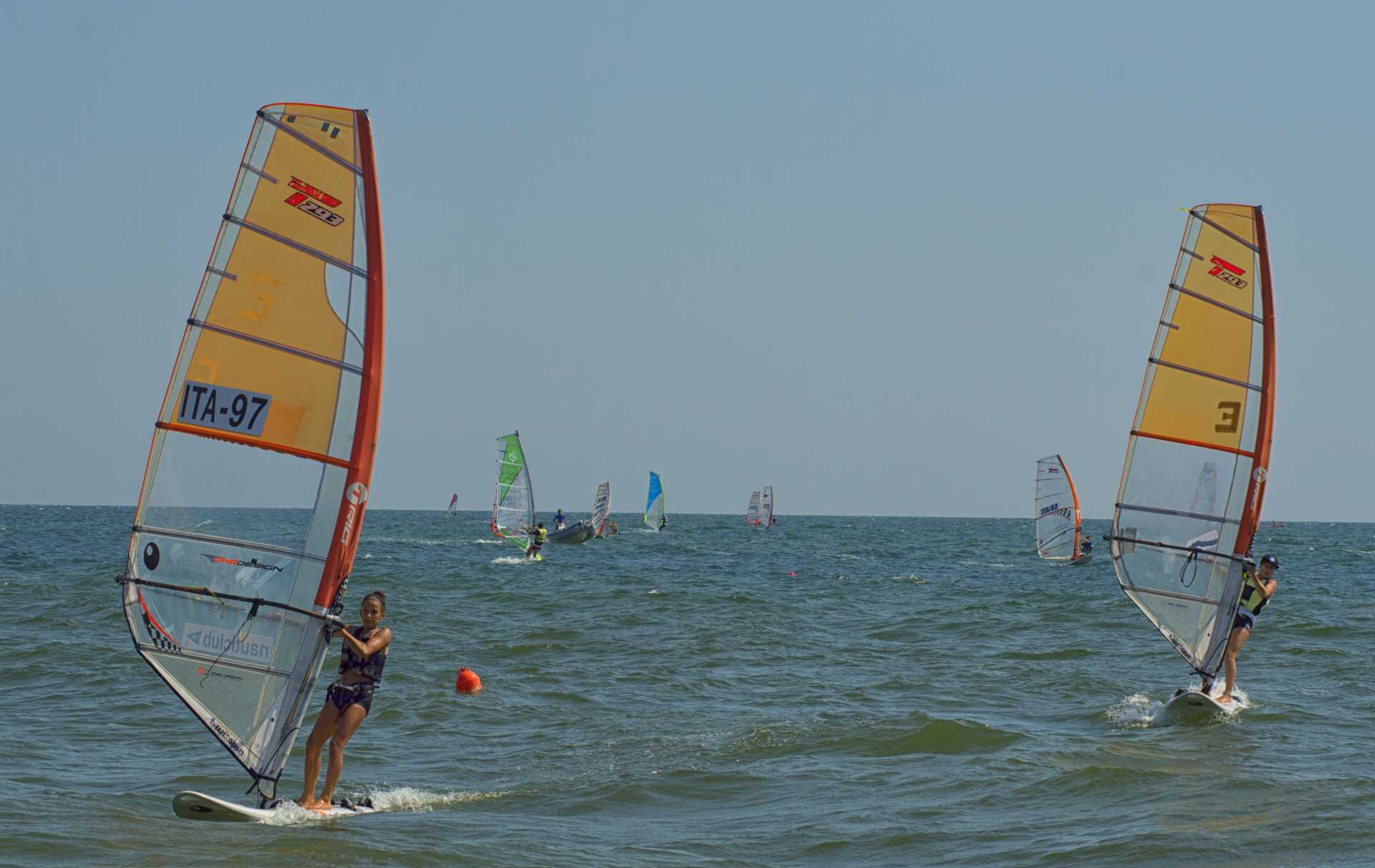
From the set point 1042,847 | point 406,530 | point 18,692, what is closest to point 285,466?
point 1042,847

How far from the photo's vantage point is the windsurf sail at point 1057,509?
37750 millimetres

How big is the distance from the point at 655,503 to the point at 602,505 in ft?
51.0

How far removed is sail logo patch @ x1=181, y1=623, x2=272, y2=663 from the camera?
7.27 m

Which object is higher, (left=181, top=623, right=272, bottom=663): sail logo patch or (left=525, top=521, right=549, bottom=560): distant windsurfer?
(left=181, top=623, right=272, bottom=663): sail logo patch

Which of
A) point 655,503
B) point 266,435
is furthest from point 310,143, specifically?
point 655,503

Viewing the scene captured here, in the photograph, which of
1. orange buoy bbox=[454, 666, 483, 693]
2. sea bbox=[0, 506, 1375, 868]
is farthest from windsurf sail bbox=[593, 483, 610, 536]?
orange buoy bbox=[454, 666, 483, 693]

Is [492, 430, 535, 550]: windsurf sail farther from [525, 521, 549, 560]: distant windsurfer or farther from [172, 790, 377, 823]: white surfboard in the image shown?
[172, 790, 377, 823]: white surfboard

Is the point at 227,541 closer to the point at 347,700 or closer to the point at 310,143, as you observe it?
the point at 347,700

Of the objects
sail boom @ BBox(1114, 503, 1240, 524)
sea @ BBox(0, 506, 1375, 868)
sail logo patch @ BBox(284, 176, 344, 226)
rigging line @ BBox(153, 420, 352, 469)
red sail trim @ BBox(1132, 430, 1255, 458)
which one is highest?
sail logo patch @ BBox(284, 176, 344, 226)

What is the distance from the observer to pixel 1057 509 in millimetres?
38375

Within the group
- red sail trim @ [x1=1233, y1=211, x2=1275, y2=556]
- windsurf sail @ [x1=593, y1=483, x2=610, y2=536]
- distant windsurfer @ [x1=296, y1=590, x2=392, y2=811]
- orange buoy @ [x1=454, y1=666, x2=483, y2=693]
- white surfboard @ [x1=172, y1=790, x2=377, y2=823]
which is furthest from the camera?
windsurf sail @ [x1=593, y1=483, x2=610, y2=536]

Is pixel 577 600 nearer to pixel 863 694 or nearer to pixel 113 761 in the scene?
pixel 863 694

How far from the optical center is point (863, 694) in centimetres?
1302

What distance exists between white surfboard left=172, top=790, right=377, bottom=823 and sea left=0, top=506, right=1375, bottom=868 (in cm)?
7
